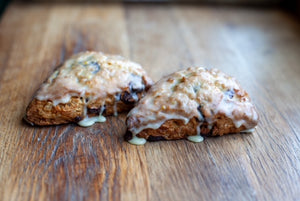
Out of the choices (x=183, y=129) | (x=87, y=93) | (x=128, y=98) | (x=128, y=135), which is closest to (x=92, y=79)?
(x=87, y=93)

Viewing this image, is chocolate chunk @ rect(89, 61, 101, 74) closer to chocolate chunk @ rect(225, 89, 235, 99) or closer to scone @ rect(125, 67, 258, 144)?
scone @ rect(125, 67, 258, 144)

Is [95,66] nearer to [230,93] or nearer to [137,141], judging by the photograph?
[137,141]

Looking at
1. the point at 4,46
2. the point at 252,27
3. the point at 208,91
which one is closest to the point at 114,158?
the point at 208,91

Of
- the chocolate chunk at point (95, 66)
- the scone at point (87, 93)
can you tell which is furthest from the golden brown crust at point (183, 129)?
the chocolate chunk at point (95, 66)

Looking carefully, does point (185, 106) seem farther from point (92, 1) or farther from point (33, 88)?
point (92, 1)

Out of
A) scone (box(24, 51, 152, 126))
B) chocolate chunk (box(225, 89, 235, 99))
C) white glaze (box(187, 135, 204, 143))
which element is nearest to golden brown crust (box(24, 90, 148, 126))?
scone (box(24, 51, 152, 126))

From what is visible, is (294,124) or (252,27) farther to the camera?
(252,27)

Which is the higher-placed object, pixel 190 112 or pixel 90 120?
pixel 190 112
